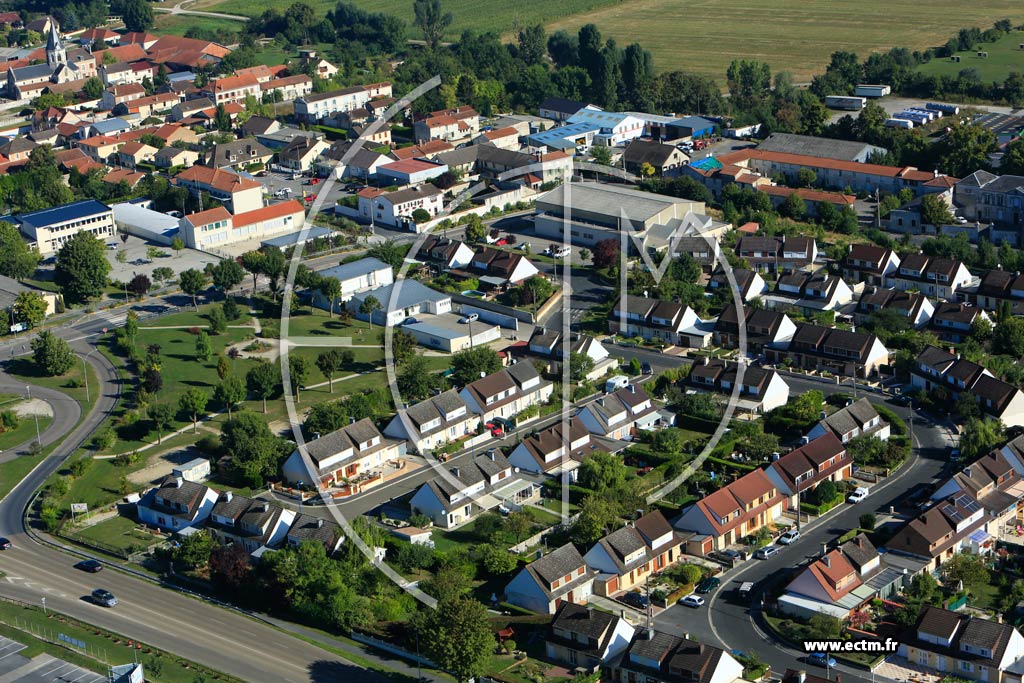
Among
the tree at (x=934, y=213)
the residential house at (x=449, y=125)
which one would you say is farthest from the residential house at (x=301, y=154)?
the tree at (x=934, y=213)

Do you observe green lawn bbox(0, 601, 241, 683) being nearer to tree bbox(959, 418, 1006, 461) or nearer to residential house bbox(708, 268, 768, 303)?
tree bbox(959, 418, 1006, 461)

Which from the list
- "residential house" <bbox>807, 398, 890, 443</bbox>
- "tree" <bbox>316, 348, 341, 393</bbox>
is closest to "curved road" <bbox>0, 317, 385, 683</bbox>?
"tree" <bbox>316, 348, 341, 393</bbox>

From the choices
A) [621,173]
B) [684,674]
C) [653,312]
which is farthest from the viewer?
[621,173]

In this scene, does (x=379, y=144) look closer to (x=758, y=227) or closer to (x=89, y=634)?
(x=758, y=227)

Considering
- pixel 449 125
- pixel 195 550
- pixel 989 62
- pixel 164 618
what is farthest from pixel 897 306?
pixel 989 62

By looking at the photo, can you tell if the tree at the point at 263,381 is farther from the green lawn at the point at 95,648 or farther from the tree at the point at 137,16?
the tree at the point at 137,16

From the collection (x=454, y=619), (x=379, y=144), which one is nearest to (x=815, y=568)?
(x=454, y=619)

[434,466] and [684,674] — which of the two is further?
[434,466]
